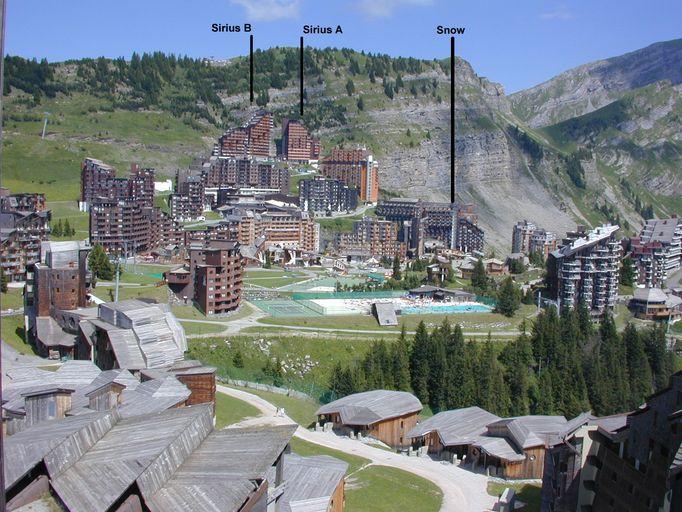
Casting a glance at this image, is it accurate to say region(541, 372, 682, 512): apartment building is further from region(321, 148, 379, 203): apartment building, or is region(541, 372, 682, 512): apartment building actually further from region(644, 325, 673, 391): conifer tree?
region(321, 148, 379, 203): apartment building

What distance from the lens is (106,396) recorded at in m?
26.1

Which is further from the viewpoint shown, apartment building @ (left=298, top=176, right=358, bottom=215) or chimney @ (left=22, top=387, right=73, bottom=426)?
apartment building @ (left=298, top=176, right=358, bottom=215)

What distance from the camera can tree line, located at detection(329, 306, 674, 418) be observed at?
4288 centimetres

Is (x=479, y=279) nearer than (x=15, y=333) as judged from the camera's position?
No

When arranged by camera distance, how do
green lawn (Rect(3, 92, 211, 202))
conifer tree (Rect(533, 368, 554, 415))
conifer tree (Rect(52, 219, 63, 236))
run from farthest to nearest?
1. green lawn (Rect(3, 92, 211, 202))
2. conifer tree (Rect(52, 219, 63, 236))
3. conifer tree (Rect(533, 368, 554, 415))

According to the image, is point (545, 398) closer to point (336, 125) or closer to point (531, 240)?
point (531, 240)

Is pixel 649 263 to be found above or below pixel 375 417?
above

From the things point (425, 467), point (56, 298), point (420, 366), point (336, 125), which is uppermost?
point (336, 125)

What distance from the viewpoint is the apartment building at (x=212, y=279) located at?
50781 mm

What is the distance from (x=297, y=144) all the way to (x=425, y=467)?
Result: 94.9 m

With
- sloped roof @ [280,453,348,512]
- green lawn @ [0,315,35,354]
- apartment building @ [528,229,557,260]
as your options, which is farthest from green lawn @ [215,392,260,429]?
apartment building @ [528,229,557,260]

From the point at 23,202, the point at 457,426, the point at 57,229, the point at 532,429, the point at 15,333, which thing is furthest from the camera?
the point at 23,202

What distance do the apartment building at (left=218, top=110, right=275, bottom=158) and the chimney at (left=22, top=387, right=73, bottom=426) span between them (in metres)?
89.6

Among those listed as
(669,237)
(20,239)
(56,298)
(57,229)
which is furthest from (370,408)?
(669,237)
